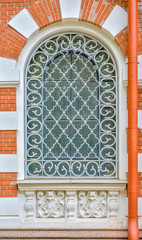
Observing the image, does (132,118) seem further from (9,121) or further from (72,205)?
(9,121)

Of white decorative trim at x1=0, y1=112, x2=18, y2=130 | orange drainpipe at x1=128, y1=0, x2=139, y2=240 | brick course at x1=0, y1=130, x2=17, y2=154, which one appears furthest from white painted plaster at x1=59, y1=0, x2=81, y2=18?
brick course at x1=0, y1=130, x2=17, y2=154

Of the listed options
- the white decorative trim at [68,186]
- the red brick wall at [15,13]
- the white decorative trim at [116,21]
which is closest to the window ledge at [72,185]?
the white decorative trim at [68,186]

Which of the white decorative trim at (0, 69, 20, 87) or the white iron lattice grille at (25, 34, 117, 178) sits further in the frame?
the white iron lattice grille at (25, 34, 117, 178)

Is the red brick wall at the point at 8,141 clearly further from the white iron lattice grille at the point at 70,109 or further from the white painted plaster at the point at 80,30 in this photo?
the white iron lattice grille at the point at 70,109

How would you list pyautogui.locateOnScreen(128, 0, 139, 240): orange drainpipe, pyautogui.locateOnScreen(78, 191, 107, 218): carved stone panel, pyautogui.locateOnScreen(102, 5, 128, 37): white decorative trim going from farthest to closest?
pyautogui.locateOnScreen(78, 191, 107, 218): carved stone panel, pyautogui.locateOnScreen(102, 5, 128, 37): white decorative trim, pyautogui.locateOnScreen(128, 0, 139, 240): orange drainpipe

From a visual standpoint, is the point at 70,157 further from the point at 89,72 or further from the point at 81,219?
the point at 89,72

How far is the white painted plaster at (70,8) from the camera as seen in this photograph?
3.60 m

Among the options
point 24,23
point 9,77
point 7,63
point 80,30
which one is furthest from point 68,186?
point 24,23

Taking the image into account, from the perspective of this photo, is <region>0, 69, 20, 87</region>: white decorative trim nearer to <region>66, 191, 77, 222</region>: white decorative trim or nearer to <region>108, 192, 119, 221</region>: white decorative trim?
<region>66, 191, 77, 222</region>: white decorative trim

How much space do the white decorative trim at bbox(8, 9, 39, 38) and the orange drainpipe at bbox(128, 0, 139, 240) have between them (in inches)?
54.7

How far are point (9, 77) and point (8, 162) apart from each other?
1.27m

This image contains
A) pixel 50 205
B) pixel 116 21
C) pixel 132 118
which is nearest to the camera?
pixel 132 118

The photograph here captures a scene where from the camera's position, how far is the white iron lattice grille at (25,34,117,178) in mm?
3777

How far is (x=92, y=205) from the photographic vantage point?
3697 millimetres
